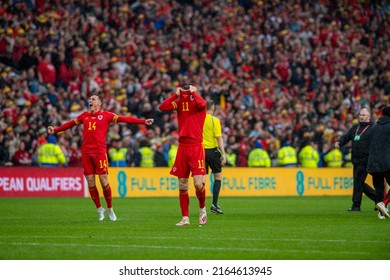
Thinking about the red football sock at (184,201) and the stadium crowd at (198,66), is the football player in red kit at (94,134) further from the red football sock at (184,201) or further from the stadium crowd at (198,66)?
the stadium crowd at (198,66)

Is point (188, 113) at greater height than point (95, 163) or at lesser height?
greater

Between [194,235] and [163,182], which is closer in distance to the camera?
[194,235]

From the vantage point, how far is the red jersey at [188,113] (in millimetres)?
16031

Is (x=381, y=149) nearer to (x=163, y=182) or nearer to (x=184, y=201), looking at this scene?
(x=184, y=201)

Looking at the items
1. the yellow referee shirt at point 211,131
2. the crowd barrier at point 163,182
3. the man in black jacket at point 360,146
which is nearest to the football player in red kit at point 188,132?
the yellow referee shirt at point 211,131

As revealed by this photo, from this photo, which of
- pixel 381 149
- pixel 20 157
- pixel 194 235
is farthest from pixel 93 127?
pixel 20 157

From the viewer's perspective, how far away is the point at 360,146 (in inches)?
838

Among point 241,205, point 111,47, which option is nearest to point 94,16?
point 111,47

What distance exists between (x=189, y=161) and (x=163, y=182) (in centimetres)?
1556

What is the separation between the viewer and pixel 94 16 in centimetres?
3603

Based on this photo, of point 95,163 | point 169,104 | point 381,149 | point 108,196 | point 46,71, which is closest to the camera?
point 169,104

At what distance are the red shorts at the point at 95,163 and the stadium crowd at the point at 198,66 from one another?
11696mm

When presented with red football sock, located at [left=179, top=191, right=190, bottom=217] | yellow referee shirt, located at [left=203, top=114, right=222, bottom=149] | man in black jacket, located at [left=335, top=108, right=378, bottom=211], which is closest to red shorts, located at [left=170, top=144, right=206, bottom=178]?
red football sock, located at [left=179, top=191, right=190, bottom=217]
